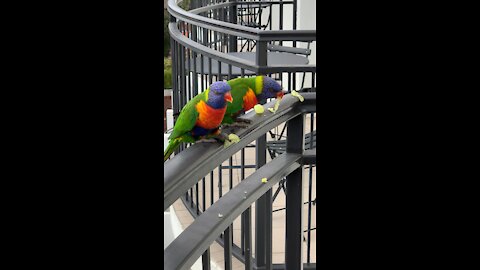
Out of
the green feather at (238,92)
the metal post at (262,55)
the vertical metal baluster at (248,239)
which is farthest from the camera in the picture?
the metal post at (262,55)

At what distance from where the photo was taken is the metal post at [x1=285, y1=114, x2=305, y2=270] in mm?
1389

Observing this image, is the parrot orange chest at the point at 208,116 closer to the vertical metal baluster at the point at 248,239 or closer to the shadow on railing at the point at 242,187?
the shadow on railing at the point at 242,187

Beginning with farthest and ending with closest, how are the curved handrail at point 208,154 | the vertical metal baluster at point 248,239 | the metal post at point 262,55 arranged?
the metal post at point 262,55
the vertical metal baluster at point 248,239
the curved handrail at point 208,154

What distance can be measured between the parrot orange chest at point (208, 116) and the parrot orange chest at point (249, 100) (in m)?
0.29

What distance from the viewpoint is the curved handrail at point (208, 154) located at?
0.89 m

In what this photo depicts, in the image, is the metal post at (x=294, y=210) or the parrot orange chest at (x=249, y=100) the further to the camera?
the parrot orange chest at (x=249, y=100)

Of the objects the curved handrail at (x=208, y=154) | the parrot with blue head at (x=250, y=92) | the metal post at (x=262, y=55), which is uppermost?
the metal post at (x=262, y=55)

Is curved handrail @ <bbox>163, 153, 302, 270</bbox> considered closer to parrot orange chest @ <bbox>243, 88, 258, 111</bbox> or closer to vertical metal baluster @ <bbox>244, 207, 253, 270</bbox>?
vertical metal baluster @ <bbox>244, 207, 253, 270</bbox>

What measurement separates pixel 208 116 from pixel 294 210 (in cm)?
33

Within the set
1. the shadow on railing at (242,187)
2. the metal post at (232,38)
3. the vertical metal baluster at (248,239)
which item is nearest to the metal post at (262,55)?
the shadow on railing at (242,187)
